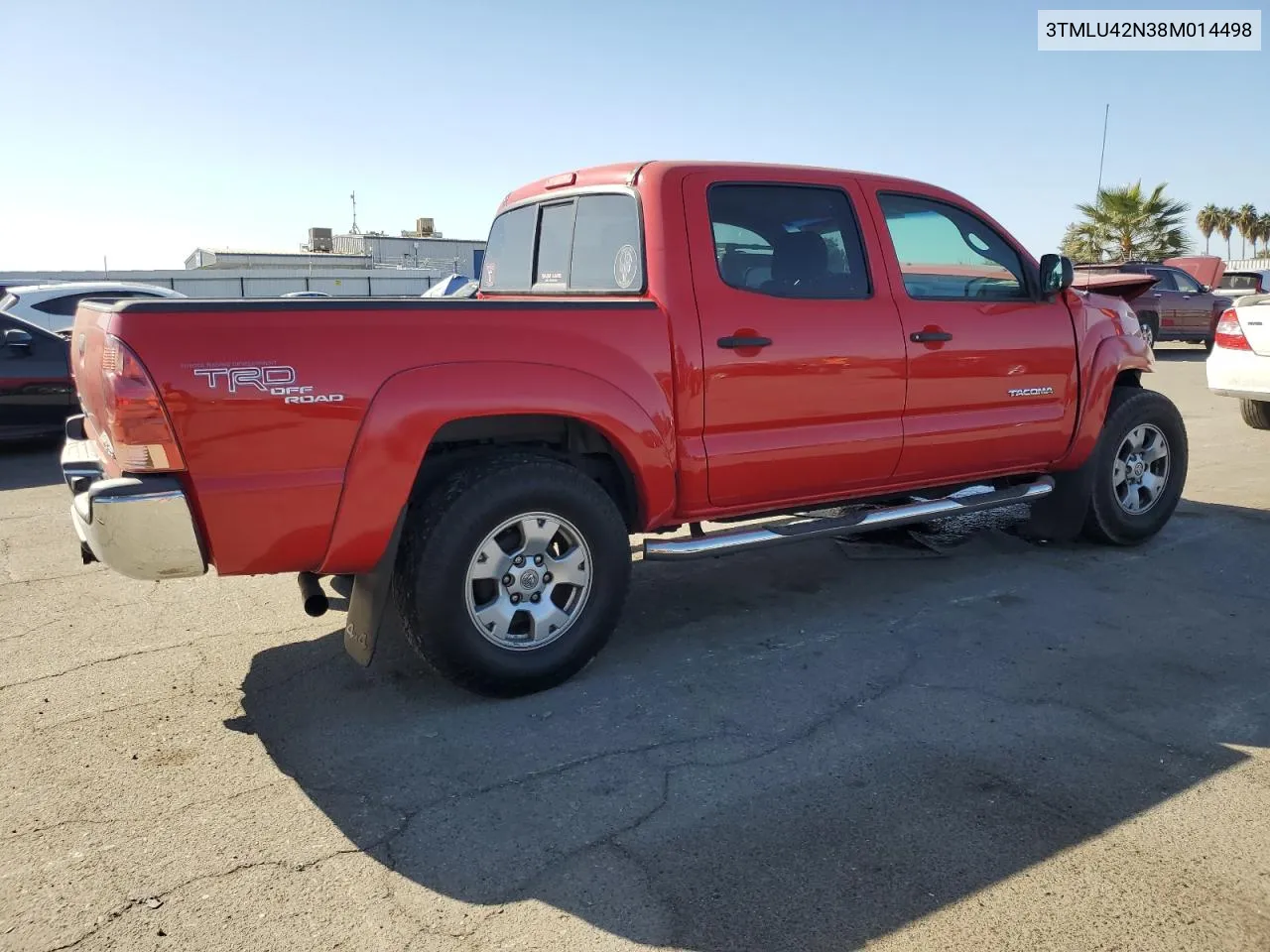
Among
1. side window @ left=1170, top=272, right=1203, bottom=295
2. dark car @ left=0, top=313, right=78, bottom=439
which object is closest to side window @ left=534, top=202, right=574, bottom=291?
dark car @ left=0, top=313, right=78, bottom=439

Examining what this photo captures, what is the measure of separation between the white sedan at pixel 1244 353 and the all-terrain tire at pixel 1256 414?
0.92m

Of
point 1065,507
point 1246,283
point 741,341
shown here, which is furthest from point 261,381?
point 1246,283

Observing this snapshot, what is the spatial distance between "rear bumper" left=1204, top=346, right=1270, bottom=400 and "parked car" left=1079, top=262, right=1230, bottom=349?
11303 millimetres

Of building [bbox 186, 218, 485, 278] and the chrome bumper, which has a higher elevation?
building [bbox 186, 218, 485, 278]

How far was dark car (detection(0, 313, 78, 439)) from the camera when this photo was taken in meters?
8.97

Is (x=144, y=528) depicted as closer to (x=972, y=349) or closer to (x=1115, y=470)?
(x=972, y=349)

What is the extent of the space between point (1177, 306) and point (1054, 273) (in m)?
16.8

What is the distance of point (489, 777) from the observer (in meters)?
3.23

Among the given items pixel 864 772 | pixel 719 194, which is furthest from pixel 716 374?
pixel 864 772

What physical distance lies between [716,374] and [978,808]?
1912 mm

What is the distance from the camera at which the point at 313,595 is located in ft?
12.3

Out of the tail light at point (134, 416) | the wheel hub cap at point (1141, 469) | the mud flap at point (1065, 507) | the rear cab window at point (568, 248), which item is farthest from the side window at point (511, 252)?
the wheel hub cap at point (1141, 469)

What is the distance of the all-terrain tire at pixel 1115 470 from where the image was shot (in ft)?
18.4

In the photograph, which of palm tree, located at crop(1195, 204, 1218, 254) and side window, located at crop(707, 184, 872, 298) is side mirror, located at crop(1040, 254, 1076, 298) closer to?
side window, located at crop(707, 184, 872, 298)
